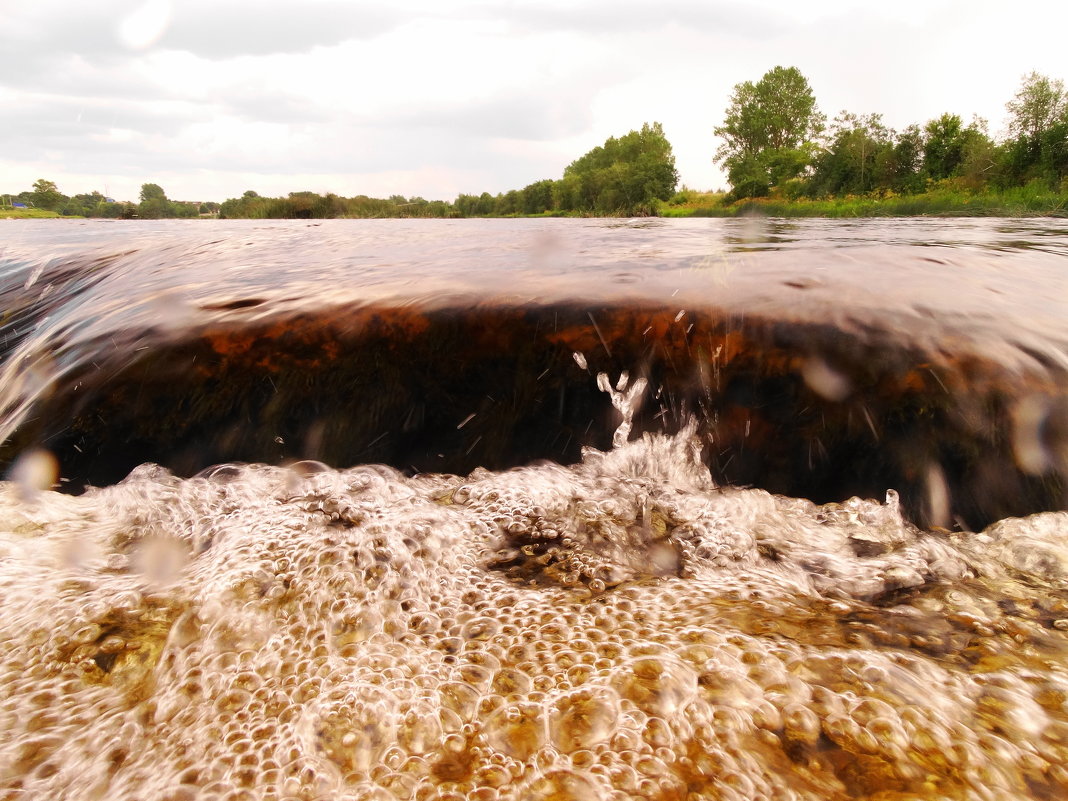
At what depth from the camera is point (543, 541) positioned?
1883 mm

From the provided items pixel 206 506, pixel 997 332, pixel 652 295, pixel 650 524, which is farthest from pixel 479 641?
pixel 997 332

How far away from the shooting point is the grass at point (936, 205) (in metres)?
21.1

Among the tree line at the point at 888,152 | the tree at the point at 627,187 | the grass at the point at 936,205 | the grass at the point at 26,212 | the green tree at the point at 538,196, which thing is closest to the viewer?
the grass at the point at 936,205

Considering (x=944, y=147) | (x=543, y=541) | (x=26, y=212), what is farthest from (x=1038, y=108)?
(x=26, y=212)

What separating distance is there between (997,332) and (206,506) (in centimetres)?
364

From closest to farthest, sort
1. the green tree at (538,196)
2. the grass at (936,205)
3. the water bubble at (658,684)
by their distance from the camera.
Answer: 1. the water bubble at (658,684)
2. the grass at (936,205)
3. the green tree at (538,196)

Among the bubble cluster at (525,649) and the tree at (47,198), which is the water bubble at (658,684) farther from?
the tree at (47,198)

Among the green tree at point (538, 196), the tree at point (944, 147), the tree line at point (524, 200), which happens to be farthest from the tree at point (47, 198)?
the tree at point (944, 147)

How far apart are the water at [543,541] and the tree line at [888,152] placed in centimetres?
3755

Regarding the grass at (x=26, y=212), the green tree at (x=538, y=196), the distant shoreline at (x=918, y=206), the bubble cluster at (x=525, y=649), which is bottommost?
the bubble cluster at (x=525, y=649)

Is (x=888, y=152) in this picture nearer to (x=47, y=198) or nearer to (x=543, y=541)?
(x=543, y=541)

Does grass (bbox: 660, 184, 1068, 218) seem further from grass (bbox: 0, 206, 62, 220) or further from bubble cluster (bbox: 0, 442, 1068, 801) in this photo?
grass (bbox: 0, 206, 62, 220)

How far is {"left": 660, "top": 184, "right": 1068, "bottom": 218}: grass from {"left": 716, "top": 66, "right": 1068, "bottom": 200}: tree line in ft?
5.23

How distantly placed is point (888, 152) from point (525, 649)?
1910 inches
